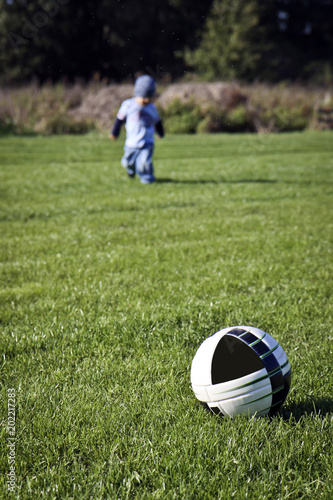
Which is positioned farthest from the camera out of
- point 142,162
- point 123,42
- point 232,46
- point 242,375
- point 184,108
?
point 123,42

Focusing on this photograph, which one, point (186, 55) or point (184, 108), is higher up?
point (186, 55)

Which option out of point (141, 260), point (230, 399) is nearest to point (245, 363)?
point (230, 399)

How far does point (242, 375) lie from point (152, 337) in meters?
1.07

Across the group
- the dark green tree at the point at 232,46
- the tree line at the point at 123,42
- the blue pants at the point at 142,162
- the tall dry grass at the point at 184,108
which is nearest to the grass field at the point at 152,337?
the blue pants at the point at 142,162

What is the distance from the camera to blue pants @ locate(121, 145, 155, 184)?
9.29 metres

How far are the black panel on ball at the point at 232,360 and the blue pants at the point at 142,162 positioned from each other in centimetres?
720

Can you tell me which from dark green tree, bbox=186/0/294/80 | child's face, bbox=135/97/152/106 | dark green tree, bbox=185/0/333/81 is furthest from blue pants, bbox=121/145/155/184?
dark green tree, bbox=186/0/294/80

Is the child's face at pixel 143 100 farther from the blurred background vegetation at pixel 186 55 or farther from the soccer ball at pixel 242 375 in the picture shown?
the blurred background vegetation at pixel 186 55

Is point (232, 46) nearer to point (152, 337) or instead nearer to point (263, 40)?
point (263, 40)

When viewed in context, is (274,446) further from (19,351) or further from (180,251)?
(180,251)

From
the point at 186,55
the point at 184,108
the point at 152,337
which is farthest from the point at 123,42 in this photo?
the point at 152,337

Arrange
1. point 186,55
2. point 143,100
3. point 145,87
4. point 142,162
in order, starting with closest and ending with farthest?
point 145,87, point 143,100, point 142,162, point 186,55

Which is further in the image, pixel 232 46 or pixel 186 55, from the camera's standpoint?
pixel 186 55

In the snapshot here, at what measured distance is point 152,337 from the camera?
324 cm
